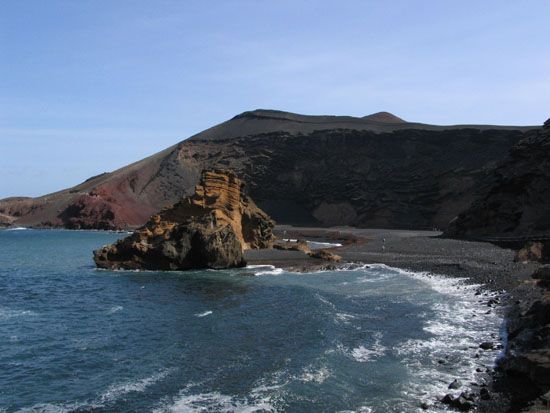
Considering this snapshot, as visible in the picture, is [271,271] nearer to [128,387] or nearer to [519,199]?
[128,387]

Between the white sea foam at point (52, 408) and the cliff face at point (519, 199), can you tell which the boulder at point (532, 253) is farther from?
the white sea foam at point (52, 408)

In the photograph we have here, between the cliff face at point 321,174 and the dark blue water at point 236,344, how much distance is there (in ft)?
228

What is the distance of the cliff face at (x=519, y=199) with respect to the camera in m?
60.0

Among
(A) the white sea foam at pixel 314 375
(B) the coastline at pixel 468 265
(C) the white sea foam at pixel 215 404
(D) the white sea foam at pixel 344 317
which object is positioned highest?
(C) the white sea foam at pixel 215 404

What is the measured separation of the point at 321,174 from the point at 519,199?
61959 mm

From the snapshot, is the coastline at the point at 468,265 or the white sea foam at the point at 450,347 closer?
the coastline at the point at 468,265

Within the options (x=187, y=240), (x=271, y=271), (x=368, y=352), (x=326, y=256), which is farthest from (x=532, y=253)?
(x=368, y=352)

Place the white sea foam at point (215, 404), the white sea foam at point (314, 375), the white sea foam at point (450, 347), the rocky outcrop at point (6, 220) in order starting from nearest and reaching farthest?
1. the white sea foam at point (215, 404)
2. the white sea foam at point (450, 347)
3. the white sea foam at point (314, 375)
4. the rocky outcrop at point (6, 220)

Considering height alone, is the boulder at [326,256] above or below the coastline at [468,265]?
above

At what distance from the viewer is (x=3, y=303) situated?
103ft

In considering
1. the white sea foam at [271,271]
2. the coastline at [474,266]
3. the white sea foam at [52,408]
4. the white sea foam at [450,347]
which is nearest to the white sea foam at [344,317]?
the white sea foam at [450,347]

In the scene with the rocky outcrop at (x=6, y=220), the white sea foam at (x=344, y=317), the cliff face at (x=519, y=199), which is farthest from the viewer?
the rocky outcrop at (x=6, y=220)

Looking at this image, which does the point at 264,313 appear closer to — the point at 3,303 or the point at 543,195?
the point at 3,303

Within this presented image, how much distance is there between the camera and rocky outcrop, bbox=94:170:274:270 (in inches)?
1763
